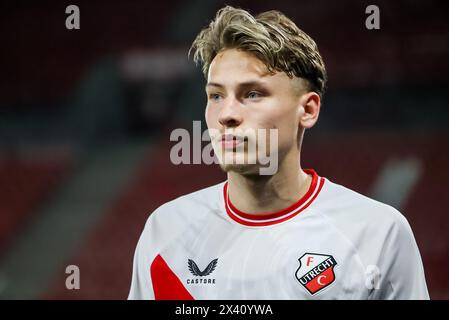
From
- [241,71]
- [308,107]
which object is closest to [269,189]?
[308,107]

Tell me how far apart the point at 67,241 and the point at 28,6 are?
2.17 m

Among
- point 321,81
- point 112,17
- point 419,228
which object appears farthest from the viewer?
point 112,17

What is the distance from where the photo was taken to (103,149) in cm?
635

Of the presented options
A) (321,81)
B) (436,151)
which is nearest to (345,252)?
(321,81)

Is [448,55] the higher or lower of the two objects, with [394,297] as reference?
higher

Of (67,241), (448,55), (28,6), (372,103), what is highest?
(28,6)

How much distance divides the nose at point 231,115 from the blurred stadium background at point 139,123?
2.80 m

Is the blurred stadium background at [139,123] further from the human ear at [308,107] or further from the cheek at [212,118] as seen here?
the cheek at [212,118]

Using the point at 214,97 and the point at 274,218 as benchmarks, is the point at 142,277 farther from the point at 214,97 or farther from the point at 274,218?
the point at 214,97

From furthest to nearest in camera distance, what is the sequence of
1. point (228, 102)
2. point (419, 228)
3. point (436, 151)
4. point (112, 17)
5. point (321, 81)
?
point (112, 17) < point (436, 151) < point (419, 228) < point (321, 81) < point (228, 102)

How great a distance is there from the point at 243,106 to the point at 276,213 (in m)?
0.44

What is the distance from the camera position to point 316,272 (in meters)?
2.38

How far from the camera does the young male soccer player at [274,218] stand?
2.36 meters

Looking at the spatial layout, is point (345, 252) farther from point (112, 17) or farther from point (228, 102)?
point (112, 17)
